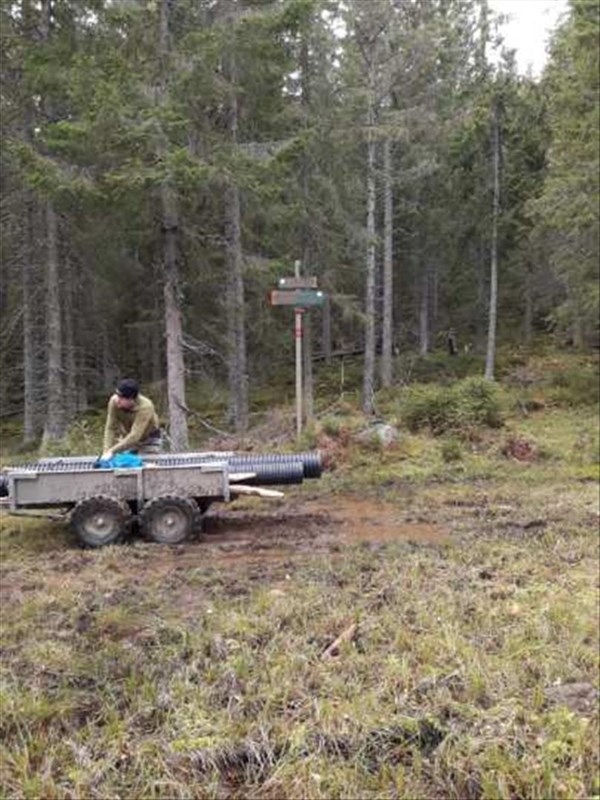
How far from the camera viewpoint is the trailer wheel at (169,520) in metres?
8.73

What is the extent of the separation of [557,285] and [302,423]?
1836cm

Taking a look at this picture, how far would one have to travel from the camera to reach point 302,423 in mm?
14992

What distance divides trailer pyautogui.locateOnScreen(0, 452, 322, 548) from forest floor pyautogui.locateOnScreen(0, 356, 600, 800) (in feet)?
1.07

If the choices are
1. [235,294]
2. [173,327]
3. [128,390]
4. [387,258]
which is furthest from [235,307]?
[128,390]

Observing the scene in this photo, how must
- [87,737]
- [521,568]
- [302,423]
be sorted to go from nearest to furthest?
[87,737] → [521,568] → [302,423]

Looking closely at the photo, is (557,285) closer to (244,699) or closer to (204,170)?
(204,170)

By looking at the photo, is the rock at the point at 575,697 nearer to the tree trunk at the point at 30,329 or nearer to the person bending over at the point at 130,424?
the person bending over at the point at 130,424

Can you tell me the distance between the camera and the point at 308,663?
4.93 metres

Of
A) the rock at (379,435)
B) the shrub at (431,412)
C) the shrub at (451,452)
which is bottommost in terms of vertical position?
the shrub at (451,452)

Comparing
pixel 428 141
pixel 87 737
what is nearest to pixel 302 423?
pixel 87 737

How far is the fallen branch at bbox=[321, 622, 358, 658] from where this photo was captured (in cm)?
513

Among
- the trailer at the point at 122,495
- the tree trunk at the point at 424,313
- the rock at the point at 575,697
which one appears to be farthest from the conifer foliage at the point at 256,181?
the rock at the point at 575,697

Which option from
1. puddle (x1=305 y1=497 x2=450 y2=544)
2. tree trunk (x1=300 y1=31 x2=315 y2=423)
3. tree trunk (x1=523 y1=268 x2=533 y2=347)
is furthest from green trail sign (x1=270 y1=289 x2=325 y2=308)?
tree trunk (x1=523 y1=268 x2=533 y2=347)

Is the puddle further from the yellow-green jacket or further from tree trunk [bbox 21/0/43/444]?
tree trunk [bbox 21/0/43/444]
